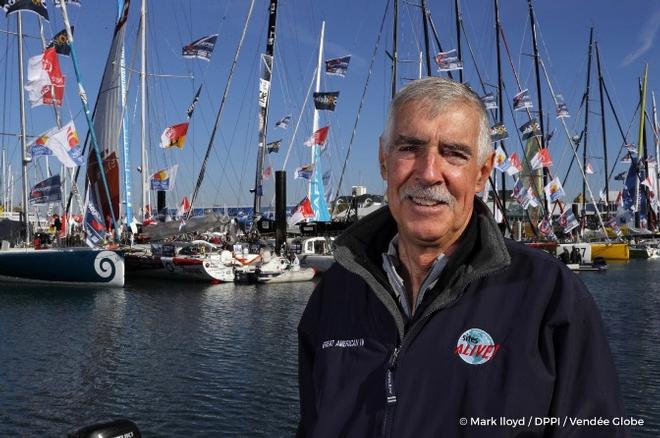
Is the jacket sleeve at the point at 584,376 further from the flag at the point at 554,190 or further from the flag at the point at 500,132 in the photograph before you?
the flag at the point at 554,190

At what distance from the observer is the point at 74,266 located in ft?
89.1

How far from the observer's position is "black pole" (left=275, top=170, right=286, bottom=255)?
34.1m

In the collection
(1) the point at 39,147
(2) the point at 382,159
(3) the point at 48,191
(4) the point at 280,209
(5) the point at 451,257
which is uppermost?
(1) the point at 39,147

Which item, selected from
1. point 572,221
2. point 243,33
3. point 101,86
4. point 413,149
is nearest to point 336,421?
point 413,149

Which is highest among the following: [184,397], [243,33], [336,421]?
[243,33]

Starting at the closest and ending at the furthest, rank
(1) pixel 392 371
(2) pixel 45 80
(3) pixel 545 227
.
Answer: (1) pixel 392 371 < (2) pixel 45 80 < (3) pixel 545 227

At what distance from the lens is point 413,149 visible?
1830 millimetres

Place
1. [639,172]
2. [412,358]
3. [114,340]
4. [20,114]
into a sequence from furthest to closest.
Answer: [639,172] < [20,114] < [114,340] < [412,358]

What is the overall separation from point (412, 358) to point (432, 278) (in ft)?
0.88

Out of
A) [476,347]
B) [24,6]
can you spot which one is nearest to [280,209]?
[24,6]

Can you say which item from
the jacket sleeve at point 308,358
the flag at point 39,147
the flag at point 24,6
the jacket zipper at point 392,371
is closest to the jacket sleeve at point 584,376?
the jacket zipper at point 392,371

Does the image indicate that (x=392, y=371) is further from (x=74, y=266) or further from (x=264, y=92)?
(x=264, y=92)

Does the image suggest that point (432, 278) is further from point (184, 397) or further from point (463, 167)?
point (184, 397)

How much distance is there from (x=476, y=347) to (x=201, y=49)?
27797 millimetres
